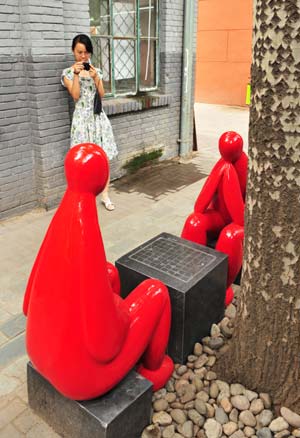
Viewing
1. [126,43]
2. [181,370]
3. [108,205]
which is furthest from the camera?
[126,43]

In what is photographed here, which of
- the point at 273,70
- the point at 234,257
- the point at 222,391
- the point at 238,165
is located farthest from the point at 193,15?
the point at 222,391

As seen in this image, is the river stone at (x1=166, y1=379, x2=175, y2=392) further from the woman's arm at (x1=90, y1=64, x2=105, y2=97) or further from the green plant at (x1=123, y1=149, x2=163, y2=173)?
the green plant at (x1=123, y1=149, x2=163, y2=173)

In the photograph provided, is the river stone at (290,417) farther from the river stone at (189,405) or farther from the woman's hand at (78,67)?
the woman's hand at (78,67)

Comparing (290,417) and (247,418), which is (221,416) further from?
(290,417)

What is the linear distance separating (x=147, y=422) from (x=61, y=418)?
41cm

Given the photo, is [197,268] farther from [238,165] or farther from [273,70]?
[273,70]

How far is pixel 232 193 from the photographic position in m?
2.99

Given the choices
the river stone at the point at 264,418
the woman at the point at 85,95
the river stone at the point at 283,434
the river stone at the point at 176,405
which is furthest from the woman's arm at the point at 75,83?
the river stone at the point at 283,434

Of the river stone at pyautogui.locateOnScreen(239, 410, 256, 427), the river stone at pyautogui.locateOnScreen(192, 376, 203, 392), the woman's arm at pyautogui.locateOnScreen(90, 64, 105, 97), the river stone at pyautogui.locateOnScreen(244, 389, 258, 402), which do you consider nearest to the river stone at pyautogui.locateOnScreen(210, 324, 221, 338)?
the river stone at pyautogui.locateOnScreen(192, 376, 203, 392)

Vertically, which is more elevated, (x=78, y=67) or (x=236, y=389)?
(x=78, y=67)

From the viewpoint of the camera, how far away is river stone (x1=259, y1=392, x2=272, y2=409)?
2166 millimetres

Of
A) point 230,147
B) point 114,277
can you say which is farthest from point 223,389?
point 230,147

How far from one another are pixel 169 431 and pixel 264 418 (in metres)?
0.46

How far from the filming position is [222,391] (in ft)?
7.46
